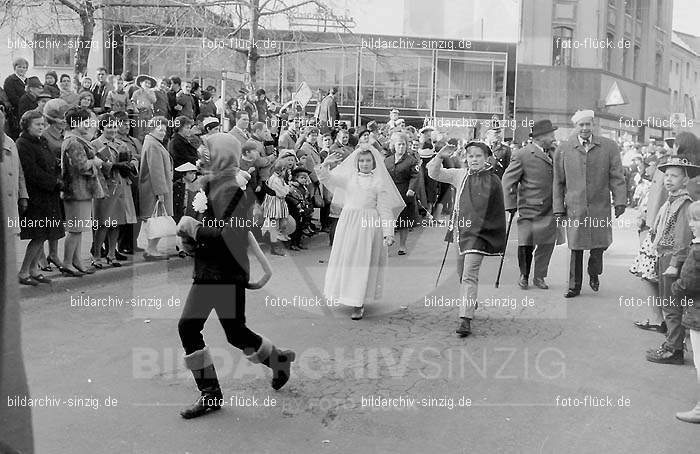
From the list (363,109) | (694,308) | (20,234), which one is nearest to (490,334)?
(694,308)

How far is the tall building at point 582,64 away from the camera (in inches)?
1620

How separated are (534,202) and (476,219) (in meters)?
2.65

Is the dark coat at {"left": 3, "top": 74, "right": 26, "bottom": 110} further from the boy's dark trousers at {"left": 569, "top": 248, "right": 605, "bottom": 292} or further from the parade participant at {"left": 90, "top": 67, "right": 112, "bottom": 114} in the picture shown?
the boy's dark trousers at {"left": 569, "top": 248, "right": 605, "bottom": 292}

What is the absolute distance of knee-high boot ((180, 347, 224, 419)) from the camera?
17.6ft

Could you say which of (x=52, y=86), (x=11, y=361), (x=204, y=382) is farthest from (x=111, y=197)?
(x=11, y=361)

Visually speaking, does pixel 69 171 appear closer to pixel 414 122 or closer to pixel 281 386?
pixel 281 386

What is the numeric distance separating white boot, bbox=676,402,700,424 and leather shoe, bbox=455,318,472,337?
2479mm

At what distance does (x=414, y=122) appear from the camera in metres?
35.7

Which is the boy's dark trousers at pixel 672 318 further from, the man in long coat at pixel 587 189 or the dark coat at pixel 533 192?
the dark coat at pixel 533 192

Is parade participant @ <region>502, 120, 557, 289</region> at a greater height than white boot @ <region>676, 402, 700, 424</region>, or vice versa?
parade participant @ <region>502, 120, 557, 289</region>

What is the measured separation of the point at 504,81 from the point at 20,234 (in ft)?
101

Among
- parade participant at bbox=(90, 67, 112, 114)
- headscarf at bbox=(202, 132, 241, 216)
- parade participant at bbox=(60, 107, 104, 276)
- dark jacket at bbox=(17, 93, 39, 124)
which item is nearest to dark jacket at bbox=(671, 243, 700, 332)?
headscarf at bbox=(202, 132, 241, 216)

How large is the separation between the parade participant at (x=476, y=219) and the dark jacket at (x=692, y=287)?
2.33 meters

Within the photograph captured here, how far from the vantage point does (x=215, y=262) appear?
215 inches
